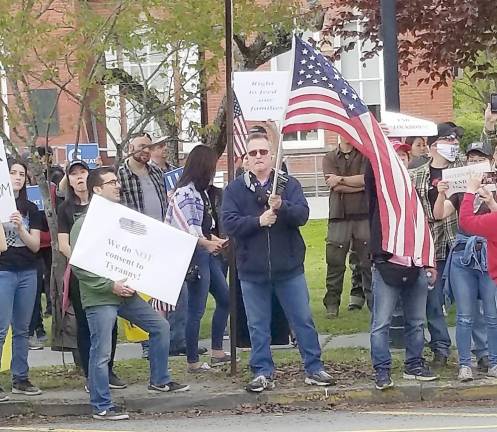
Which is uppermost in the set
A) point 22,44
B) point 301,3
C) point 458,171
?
point 301,3

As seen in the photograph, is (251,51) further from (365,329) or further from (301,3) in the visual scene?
(365,329)

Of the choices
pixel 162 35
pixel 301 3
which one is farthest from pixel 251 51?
pixel 162 35

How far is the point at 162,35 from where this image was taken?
9633 mm

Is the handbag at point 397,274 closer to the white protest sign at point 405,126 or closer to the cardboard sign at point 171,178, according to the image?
the white protest sign at point 405,126

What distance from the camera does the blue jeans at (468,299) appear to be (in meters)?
8.53

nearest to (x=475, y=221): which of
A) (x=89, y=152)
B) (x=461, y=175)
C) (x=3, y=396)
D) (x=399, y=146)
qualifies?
(x=461, y=175)

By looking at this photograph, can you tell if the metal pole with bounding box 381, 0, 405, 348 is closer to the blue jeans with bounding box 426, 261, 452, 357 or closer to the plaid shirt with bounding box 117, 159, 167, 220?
the blue jeans with bounding box 426, 261, 452, 357

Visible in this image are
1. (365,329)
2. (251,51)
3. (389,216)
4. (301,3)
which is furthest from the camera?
(251,51)

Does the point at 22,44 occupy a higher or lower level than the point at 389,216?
higher

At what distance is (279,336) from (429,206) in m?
1.82

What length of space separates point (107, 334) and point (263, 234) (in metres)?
1.42

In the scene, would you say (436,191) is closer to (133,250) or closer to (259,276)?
(259,276)

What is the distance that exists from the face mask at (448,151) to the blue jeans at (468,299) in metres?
0.86

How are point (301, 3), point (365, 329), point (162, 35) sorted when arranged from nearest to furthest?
point (162, 35) < point (365, 329) < point (301, 3)
